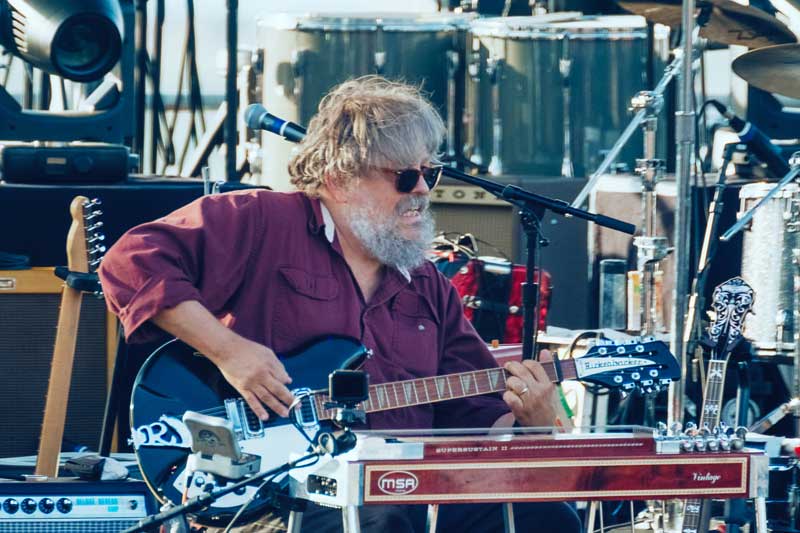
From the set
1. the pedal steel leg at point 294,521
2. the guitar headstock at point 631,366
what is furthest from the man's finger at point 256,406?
the guitar headstock at point 631,366

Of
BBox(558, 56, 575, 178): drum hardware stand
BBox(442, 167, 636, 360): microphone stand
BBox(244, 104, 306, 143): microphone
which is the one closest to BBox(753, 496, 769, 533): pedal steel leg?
BBox(442, 167, 636, 360): microphone stand

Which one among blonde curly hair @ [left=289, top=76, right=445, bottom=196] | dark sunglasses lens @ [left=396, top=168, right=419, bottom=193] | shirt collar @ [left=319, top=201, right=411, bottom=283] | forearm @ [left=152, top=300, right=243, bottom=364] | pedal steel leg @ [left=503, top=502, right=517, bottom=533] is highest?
blonde curly hair @ [left=289, top=76, right=445, bottom=196]

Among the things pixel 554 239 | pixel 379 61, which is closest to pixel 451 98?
pixel 379 61

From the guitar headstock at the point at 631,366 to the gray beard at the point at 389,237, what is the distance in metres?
0.53

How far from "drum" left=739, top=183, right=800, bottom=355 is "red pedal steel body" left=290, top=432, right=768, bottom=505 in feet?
7.29

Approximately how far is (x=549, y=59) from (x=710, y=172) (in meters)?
0.93

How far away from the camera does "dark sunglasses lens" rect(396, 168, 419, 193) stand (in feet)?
12.3

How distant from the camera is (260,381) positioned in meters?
3.40

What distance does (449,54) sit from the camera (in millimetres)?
6871

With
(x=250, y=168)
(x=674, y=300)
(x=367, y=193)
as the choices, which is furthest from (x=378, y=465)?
(x=250, y=168)

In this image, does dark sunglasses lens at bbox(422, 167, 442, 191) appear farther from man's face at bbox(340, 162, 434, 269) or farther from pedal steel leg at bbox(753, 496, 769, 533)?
pedal steel leg at bbox(753, 496, 769, 533)

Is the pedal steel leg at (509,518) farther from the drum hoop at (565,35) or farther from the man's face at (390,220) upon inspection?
the drum hoop at (565,35)

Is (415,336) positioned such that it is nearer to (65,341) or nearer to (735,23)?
(65,341)

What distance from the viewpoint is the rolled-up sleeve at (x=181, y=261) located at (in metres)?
3.52
